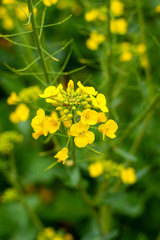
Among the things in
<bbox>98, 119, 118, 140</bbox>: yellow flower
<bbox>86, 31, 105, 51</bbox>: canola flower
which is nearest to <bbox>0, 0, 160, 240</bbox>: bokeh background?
<bbox>86, 31, 105, 51</bbox>: canola flower

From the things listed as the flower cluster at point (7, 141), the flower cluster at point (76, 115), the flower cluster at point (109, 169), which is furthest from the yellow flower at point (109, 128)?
the flower cluster at point (7, 141)

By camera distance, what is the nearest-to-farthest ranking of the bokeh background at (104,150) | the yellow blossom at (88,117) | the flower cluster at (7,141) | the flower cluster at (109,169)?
the yellow blossom at (88,117) → the flower cluster at (109,169) → the flower cluster at (7,141) → the bokeh background at (104,150)

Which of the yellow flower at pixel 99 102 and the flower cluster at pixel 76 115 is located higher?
the yellow flower at pixel 99 102

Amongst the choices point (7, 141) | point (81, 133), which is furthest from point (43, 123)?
point (7, 141)

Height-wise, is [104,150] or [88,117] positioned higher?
[88,117]

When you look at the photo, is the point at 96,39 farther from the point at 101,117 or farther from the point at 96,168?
the point at 101,117

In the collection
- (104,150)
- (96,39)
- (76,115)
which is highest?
(96,39)

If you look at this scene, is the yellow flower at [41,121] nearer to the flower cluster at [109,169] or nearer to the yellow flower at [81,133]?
the yellow flower at [81,133]

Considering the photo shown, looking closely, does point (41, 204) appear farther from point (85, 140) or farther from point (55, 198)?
point (85, 140)
